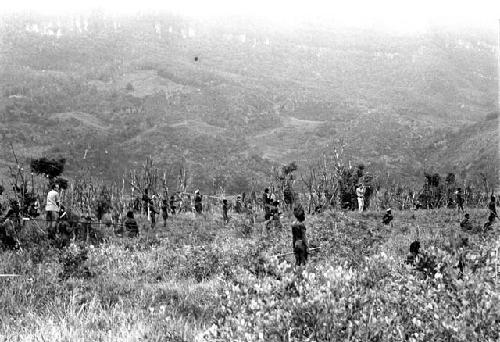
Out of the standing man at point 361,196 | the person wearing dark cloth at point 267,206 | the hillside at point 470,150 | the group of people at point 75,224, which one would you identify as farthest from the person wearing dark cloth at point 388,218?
the hillside at point 470,150

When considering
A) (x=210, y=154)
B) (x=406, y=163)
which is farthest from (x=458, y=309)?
(x=210, y=154)

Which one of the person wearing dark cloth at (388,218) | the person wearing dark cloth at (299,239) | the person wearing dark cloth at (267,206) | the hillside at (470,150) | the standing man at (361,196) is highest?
the person wearing dark cloth at (299,239)

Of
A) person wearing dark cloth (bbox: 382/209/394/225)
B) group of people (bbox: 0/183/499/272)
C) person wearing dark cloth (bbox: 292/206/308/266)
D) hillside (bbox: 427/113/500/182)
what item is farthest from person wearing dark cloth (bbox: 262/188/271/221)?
hillside (bbox: 427/113/500/182)

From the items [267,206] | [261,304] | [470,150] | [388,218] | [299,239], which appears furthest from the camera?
[470,150]

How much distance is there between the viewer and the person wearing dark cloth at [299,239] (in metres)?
11.4

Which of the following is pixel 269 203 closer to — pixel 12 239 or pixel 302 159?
pixel 12 239

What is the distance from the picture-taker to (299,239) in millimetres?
11633

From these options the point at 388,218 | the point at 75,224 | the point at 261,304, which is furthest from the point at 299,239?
the point at 388,218

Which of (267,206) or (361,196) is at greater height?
(267,206)

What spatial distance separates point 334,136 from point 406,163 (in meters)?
43.5

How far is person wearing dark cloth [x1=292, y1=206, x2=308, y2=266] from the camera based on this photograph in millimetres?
11422

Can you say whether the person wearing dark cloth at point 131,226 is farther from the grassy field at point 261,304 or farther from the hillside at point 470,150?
the hillside at point 470,150

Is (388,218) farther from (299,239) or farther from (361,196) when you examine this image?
(299,239)

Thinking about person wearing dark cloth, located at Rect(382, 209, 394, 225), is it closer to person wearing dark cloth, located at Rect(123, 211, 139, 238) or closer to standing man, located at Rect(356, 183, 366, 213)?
standing man, located at Rect(356, 183, 366, 213)
